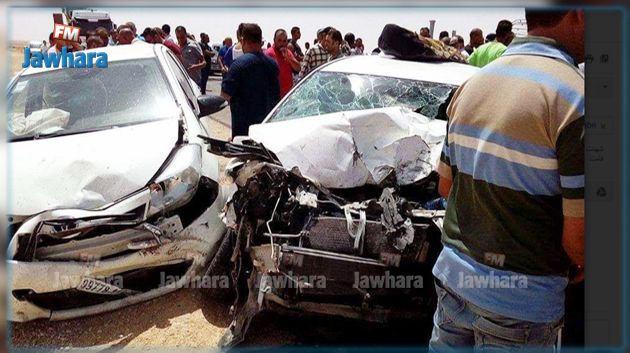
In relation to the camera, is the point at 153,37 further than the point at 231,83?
Yes

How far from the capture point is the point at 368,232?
104 inches

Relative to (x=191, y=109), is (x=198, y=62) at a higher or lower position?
higher

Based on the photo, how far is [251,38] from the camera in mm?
4680

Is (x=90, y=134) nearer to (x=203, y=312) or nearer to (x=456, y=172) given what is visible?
(x=203, y=312)

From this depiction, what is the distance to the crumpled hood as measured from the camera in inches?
117

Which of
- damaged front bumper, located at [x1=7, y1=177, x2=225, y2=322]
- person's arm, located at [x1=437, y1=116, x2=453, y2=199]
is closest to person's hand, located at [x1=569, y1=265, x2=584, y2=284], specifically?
person's arm, located at [x1=437, y1=116, x2=453, y2=199]

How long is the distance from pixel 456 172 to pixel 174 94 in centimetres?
270

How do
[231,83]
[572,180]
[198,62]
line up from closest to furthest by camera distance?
[572,180]
[231,83]
[198,62]

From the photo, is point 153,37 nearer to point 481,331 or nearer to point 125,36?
point 125,36

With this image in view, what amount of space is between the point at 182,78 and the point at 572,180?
3.68 m

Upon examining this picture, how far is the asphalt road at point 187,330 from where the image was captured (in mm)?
2924

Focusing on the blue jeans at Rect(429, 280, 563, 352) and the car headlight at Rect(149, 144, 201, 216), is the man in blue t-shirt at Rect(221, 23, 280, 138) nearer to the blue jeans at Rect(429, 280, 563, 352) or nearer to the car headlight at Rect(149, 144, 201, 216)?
the car headlight at Rect(149, 144, 201, 216)

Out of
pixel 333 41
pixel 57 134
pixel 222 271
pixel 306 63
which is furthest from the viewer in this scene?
pixel 306 63

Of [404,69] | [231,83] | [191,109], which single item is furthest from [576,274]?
[231,83]
